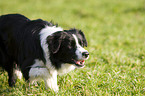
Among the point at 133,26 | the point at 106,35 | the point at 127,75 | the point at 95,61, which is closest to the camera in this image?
the point at 127,75

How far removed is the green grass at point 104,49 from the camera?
325 cm

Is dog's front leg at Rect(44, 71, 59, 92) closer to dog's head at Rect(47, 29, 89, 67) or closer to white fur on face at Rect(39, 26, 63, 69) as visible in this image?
white fur on face at Rect(39, 26, 63, 69)

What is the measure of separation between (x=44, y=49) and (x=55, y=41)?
0.77ft

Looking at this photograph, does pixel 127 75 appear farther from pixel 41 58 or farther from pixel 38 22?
pixel 38 22

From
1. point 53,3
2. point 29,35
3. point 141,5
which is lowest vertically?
point 29,35

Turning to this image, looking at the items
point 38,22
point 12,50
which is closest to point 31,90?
point 12,50

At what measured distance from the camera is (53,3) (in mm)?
11672

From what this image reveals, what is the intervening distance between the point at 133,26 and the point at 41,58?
556 cm

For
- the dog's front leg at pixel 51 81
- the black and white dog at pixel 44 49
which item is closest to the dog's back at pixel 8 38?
the black and white dog at pixel 44 49

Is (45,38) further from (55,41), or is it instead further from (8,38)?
(8,38)

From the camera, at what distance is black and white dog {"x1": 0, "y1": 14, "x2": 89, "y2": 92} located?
9.80ft

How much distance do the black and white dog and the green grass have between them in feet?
1.19

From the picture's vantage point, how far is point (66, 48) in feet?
9.95

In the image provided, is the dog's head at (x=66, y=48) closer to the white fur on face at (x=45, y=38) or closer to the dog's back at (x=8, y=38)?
the white fur on face at (x=45, y=38)
